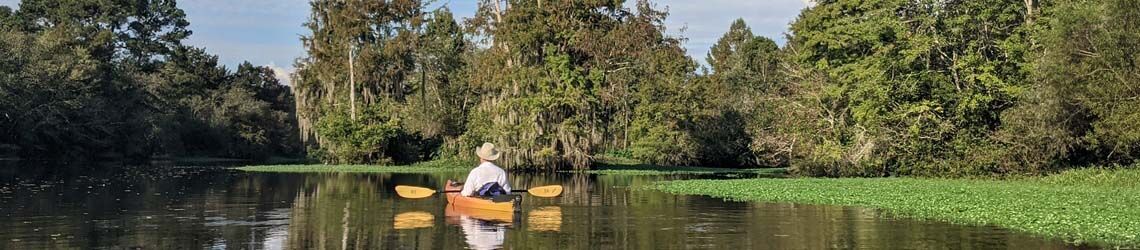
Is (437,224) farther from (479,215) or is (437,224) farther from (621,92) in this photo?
(621,92)

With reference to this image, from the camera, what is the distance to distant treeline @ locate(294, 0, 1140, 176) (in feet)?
124

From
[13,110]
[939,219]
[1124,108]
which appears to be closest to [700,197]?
[939,219]

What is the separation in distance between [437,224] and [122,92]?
6552 cm

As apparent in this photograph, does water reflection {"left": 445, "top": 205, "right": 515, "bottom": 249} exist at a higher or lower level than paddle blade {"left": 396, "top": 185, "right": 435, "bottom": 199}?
lower

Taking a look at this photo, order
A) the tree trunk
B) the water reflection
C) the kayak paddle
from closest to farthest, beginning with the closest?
the water reflection → the kayak paddle → the tree trunk

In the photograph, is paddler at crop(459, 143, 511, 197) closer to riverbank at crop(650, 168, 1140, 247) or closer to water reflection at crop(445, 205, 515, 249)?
water reflection at crop(445, 205, 515, 249)

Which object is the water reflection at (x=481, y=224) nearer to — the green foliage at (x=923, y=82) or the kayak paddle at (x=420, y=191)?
the kayak paddle at (x=420, y=191)

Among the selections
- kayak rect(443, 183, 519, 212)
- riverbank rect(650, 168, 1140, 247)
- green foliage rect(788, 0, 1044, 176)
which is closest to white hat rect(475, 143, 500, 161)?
kayak rect(443, 183, 519, 212)

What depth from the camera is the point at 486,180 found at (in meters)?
24.7

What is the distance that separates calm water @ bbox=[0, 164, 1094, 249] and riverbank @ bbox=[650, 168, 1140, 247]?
1.08m

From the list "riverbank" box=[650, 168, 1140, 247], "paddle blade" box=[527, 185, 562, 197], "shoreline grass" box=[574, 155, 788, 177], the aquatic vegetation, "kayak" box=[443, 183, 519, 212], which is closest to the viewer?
"riverbank" box=[650, 168, 1140, 247]

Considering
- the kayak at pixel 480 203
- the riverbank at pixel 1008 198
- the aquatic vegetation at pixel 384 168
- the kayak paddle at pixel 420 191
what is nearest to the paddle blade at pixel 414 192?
the kayak paddle at pixel 420 191

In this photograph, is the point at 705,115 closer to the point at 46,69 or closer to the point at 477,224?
the point at 46,69

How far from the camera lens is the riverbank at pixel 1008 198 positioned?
19734mm
